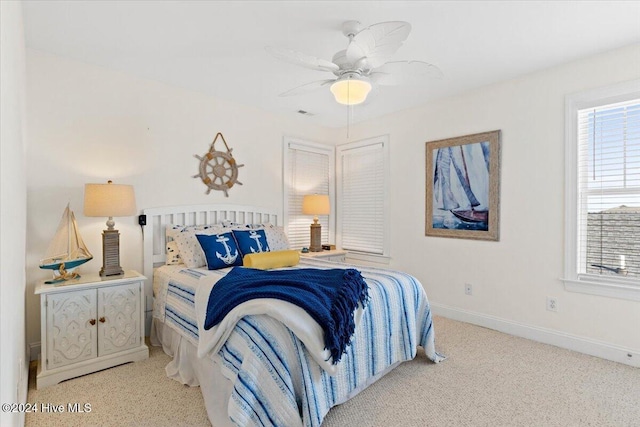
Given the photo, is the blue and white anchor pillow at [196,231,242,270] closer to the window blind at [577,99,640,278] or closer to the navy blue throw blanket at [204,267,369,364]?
the navy blue throw blanket at [204,267,369,364]

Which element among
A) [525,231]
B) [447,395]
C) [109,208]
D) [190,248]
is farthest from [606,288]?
[109,208]

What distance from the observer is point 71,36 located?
8.30 ft

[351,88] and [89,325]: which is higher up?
[351,88]

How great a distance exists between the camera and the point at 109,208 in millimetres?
2664

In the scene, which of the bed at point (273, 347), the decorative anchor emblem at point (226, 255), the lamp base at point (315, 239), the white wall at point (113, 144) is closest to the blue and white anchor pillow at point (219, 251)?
the decorative anchor emblem at point (226, 255)

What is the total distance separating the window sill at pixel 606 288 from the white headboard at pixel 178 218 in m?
3.31

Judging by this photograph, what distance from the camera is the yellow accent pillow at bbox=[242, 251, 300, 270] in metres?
2.91

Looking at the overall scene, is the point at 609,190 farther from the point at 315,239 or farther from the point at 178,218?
the point at 178,218

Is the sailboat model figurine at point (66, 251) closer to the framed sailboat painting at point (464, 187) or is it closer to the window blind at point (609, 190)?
the framed sailboat painting at point (464, 187)

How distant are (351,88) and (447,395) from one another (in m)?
2.21

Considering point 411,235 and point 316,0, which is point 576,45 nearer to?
point 316,0

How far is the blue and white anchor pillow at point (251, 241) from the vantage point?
3.26 metres

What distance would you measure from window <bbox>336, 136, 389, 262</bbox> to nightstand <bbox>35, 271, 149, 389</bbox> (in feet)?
9.61

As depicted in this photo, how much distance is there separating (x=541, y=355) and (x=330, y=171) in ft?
11.2
